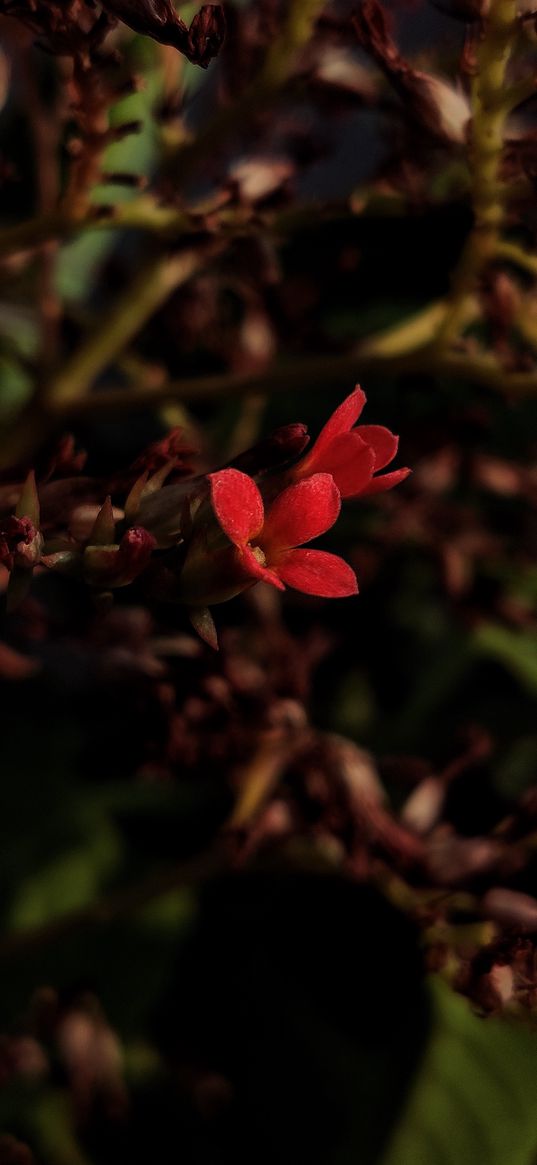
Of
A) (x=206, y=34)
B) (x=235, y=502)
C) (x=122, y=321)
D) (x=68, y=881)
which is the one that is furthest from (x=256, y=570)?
(x=68, y=881)

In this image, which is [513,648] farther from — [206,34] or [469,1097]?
[206,34]

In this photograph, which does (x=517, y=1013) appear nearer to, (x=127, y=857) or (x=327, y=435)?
(x=327, y=435)

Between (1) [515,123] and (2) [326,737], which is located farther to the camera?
(1) [515,123]

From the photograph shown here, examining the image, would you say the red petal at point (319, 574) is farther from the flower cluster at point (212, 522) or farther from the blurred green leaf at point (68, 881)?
the blurred green leaf at point (68, 881)

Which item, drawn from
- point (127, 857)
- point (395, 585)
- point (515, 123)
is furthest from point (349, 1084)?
point (515, 123)

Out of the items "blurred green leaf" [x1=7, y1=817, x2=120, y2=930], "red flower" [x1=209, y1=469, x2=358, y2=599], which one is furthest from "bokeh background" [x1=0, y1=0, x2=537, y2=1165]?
"red flower" [x1=209, y1=469, x2=358, y2=599]

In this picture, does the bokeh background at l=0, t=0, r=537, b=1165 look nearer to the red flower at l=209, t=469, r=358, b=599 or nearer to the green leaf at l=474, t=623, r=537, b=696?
the green leaf at l=474, t=623, r=537, b=696
